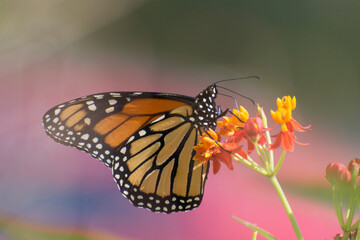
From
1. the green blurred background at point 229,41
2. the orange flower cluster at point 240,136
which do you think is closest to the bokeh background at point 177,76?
the green blurred background at point 229,41

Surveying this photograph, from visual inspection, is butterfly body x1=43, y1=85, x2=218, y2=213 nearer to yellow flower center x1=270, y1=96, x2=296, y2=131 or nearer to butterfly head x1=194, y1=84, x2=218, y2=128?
butterfly head x1=194, y1=84, x2=218, y2=128

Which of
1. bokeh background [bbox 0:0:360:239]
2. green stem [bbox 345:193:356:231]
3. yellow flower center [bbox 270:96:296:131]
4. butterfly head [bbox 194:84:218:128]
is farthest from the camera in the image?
bokeh background [bbox 0:0:360:239]

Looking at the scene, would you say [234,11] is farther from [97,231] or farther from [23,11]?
[97,231]

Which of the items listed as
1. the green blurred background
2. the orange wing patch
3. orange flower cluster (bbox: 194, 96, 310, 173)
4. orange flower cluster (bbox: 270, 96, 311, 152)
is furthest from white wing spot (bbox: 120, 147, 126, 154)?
the green blurred background

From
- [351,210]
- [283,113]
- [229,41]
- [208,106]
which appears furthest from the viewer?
[229,41]

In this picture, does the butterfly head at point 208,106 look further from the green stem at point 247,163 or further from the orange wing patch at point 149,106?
the green stem at point 247,163

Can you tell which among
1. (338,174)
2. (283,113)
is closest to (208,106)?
(283,113)

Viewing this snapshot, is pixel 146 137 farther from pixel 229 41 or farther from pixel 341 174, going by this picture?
pixel 229 41
